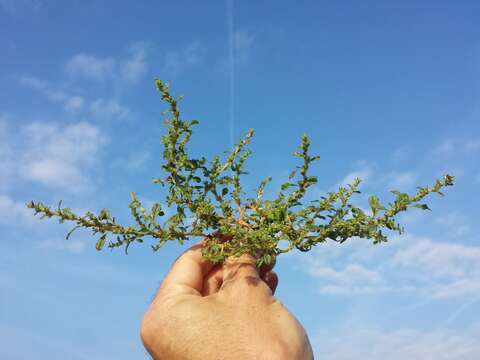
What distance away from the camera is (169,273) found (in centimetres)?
423

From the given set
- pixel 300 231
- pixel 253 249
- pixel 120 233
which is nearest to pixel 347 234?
pixel 300 231

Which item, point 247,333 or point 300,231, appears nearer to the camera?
point 247,333

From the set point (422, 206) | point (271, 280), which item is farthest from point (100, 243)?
point (422, 206)

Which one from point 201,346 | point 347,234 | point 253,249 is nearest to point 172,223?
point 253,249

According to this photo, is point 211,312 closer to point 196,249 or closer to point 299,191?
point 196,249

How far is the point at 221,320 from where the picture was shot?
376 centimetres

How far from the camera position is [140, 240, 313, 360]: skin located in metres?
3.67

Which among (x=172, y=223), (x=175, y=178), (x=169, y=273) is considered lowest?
(x=169, y=273)

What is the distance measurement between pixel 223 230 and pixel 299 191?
Result: 70 centimetres

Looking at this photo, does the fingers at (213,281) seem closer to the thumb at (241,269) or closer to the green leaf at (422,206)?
the thumb at (241,269)

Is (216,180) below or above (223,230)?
above

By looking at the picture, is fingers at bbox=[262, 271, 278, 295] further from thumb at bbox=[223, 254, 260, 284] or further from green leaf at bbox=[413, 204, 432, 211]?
green leaf at bbox=[413, 204, 432, 211]

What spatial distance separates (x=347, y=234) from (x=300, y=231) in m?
0.38

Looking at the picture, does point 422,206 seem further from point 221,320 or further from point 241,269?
point 221,320
